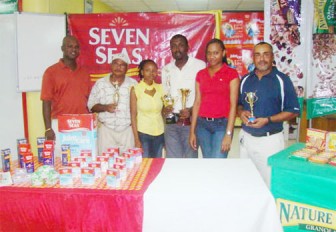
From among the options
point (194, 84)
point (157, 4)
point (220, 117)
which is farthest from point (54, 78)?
point (157, 4)

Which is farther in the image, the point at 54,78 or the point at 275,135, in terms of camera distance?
the point at 54,78

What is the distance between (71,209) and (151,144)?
142cm

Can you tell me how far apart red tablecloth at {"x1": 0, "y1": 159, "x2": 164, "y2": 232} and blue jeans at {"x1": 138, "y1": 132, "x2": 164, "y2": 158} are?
1263 mm

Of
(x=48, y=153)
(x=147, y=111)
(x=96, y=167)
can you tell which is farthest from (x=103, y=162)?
(x=147, y=111)

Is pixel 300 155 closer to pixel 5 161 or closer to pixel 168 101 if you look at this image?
pixel 168 101

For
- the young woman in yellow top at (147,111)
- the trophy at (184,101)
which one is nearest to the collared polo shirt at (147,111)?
the young woman in yellow top at (147,111)

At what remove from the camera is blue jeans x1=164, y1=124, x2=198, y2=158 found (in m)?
3.15

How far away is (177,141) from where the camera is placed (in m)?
3.18

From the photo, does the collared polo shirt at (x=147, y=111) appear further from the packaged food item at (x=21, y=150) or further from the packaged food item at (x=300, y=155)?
the packaged food item at (x=300, y=155)

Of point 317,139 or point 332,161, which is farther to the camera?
point 317,139

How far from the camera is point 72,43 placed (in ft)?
10.6

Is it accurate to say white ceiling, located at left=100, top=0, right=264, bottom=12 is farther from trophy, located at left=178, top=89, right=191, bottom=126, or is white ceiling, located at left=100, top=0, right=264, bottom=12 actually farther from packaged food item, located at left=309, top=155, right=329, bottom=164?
packaged food item, located at left=309, top=155, right=329, bottom=164

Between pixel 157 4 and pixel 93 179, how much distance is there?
7654mm

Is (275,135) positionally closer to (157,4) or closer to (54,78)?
(54,78)
